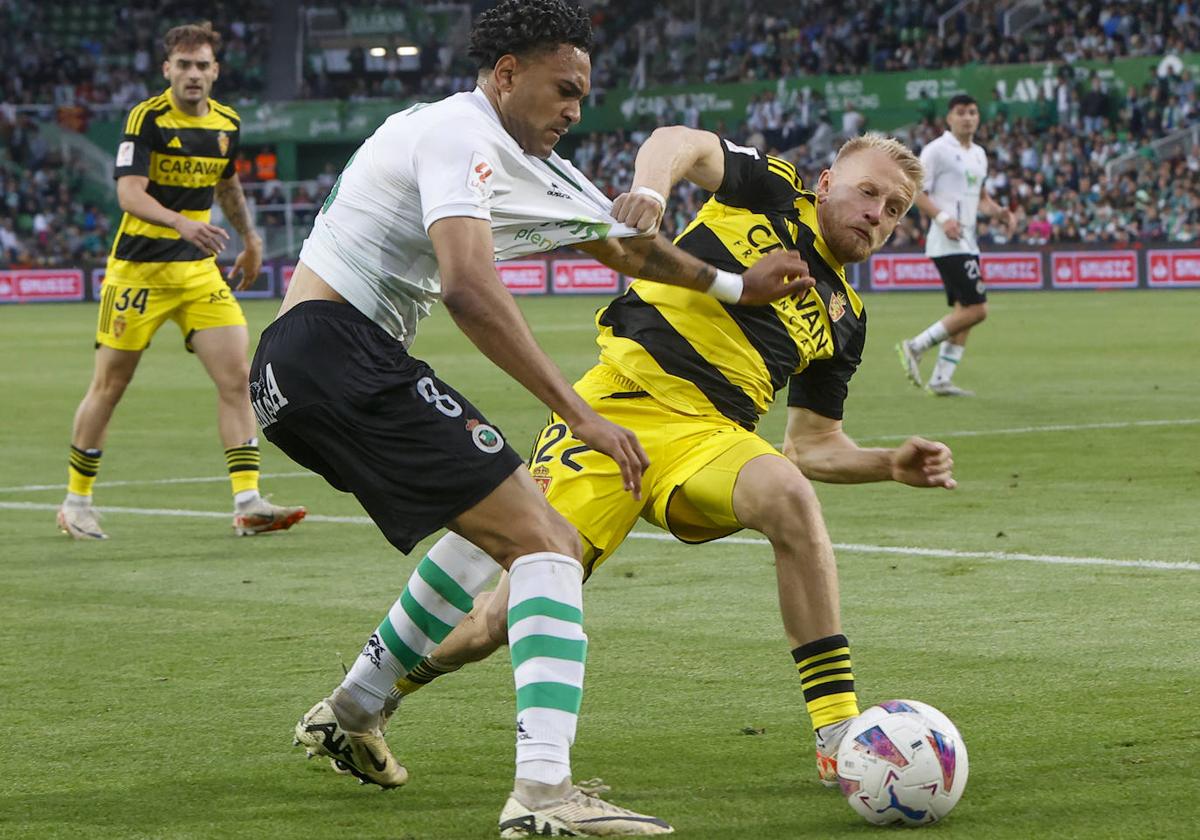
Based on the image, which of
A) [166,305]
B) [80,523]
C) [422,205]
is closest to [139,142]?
[166,305]

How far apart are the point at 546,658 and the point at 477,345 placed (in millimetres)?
730

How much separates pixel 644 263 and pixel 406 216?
2.38ft

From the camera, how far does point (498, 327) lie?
166 inches

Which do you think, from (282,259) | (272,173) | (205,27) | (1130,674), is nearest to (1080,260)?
(282,259)

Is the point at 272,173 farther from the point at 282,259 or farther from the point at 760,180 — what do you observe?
the point at 760,180

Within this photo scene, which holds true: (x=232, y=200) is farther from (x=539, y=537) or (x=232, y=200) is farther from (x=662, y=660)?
(x=539, y=537)

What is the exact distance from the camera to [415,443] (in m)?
4.40

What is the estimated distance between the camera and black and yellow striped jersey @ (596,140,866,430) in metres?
5.51

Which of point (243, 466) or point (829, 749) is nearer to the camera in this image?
point (829, 749)

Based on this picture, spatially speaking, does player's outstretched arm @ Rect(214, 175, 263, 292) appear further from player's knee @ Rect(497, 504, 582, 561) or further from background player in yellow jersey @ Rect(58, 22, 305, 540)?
player's knee @ Rect(497, 504, 582, 561)

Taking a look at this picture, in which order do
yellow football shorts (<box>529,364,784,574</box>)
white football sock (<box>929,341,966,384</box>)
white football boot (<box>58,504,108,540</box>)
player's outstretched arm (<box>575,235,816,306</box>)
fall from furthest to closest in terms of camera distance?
white football sock (<box>929,341,966,384</box>) < white football boot (<box>58,504,108,540</box>) < yellow football shorts (<box>529,364,784,574</box>) < player's outstretched arm (<box>575,235,816,306</box>)


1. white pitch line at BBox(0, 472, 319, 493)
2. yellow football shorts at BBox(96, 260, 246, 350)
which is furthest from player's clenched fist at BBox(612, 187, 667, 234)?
white pitch line at BBox(0, 472, 319, 493)

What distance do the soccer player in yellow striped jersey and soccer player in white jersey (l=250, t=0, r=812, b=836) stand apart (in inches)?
15.5

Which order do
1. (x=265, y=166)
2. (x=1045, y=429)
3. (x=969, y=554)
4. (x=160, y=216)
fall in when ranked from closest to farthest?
1. (x=969, y=554)
2. (x=160, y=216)
3. (x=1045, y=429)
4. (x=265, y=166)
